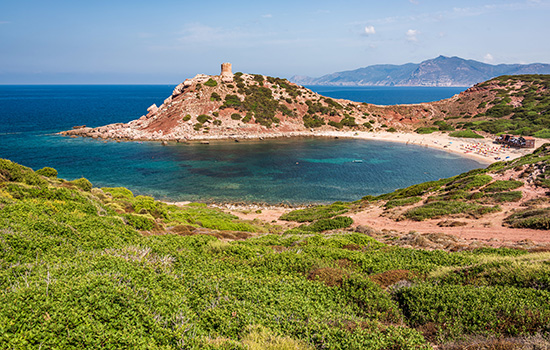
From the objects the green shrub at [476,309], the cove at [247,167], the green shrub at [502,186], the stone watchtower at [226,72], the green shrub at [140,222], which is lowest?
the cove at [247,167]

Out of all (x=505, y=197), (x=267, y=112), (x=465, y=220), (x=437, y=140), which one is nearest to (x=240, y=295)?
(x=465, y=220)

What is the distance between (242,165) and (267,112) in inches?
1578

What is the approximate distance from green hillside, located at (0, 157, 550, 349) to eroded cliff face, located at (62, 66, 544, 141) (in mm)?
70965

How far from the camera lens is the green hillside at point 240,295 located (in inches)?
229

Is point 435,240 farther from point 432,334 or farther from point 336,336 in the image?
point 336,336

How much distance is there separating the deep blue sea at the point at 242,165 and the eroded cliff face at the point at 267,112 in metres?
8.52

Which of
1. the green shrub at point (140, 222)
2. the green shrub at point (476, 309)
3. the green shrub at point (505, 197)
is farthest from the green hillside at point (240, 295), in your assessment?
the green shrub at point (505, 197)

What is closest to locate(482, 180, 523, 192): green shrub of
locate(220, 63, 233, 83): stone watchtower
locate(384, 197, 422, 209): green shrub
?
locate(384, 197, 422, 209): green shrub

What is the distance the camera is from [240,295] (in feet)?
26.0

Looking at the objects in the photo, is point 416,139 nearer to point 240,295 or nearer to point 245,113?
point 245,113

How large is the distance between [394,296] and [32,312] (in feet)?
27.8

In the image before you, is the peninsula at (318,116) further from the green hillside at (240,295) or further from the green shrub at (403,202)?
the green hillside at (240,295)

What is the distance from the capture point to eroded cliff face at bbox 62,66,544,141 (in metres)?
83.0

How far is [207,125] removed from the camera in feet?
276
